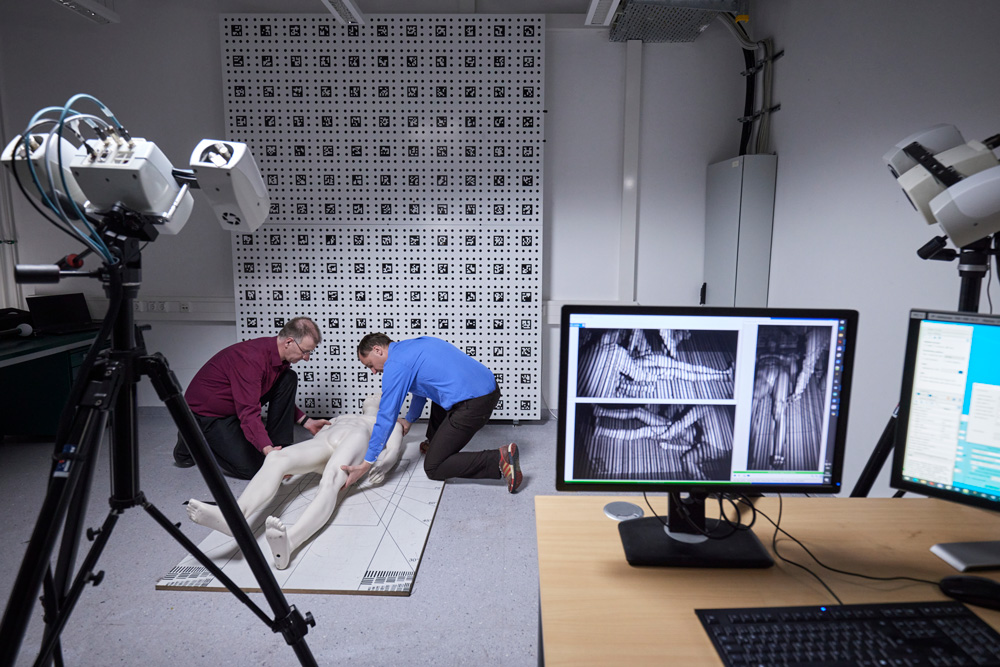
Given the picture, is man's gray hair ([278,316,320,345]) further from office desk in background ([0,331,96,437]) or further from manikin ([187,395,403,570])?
office desk in background ([0,331,96,437])

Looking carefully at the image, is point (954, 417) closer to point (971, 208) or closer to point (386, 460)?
point (971, 208)

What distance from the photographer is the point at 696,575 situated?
3.42ft

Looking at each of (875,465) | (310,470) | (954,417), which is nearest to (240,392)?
(310,470)

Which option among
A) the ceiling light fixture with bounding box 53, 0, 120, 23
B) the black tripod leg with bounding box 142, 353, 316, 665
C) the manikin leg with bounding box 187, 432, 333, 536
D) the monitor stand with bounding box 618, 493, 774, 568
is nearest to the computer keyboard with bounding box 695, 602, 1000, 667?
the monitor stand with bounding box 618, 493, 774, 568

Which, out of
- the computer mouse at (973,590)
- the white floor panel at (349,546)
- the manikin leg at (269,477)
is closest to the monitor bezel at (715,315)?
the computer mouse at (973,590)

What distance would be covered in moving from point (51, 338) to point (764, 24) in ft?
15.4

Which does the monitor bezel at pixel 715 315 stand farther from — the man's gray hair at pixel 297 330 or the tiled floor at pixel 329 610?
the man's gray hair at pixel 297 330

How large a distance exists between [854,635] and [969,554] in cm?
41

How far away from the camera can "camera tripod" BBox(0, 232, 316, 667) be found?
3.15 feet

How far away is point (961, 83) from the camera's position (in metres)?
1.93

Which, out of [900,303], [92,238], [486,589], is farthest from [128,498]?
[900,303]

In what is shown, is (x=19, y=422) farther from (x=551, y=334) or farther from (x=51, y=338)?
(x=551, y=334)

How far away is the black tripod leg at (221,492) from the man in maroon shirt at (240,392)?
173cm

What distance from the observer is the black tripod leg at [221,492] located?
119 cm
